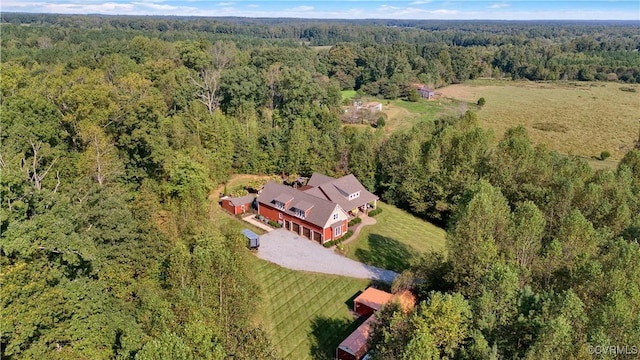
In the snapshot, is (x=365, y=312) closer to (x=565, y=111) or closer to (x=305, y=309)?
(x=305, y=309)

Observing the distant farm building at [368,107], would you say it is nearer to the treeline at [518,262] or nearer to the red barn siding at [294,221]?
the treeline at [518,262]

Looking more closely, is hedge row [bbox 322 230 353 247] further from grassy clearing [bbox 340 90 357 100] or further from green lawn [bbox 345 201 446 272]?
grassy clearing [bbox 340 90 357 100]

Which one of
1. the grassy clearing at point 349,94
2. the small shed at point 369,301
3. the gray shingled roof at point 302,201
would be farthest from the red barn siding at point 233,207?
the grassy clearing at point 349,94

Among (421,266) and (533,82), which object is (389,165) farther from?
(533,82)

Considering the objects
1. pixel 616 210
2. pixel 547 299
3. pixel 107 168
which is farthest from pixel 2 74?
pixel 616 210

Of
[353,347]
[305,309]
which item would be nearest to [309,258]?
[305,309]

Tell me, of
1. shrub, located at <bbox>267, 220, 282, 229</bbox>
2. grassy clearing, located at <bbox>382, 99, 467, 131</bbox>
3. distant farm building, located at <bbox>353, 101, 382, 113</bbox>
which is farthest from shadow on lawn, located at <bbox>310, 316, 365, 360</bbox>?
distant farm building, located at <bbox>353, 101, 382, 113</bbox>
